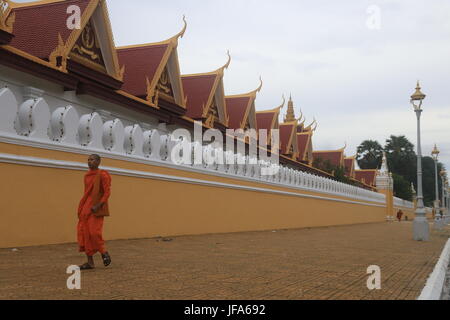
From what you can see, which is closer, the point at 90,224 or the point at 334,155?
the point at 90,224

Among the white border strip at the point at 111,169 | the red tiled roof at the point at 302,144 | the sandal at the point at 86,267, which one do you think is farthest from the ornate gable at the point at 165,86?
the red tiled roof at the point at 302,144

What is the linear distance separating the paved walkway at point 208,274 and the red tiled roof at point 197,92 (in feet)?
34.5

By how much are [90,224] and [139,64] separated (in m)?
11.0

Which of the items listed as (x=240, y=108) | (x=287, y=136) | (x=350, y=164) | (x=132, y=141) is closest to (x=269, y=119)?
(x=287, y=136)

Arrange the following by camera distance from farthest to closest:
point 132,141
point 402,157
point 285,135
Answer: point 402,157 → point 285,135 → point 132,141

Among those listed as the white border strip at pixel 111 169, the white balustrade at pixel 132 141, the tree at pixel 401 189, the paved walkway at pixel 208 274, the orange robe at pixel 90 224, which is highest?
the tree at pixel 401 189

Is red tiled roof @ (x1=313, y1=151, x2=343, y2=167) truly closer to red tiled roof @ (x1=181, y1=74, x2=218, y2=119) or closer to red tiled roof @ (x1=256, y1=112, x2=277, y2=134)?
red tiled roof @ (x1=256, y1=112, x2=277, y2=134)

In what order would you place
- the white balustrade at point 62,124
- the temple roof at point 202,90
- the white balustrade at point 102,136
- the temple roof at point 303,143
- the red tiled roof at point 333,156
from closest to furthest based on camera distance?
the white balustrade at point 102,136
the white balustrade at point 62,124
the temple roof at point 202,90
the temple roof at point 303,143
the red tiled roof at point 333,156

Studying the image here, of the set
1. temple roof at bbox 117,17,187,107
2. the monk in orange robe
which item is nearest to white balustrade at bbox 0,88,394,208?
temple roof at bbox 117,17,187,107

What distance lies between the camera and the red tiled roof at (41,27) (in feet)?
38.0

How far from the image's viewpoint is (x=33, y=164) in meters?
7.63

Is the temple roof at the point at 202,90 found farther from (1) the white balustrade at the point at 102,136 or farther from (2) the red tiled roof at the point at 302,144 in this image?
(2) the red tiled roof at the point at 302,144

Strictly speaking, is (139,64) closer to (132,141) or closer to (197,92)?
(197,92)

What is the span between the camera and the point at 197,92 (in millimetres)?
19469
